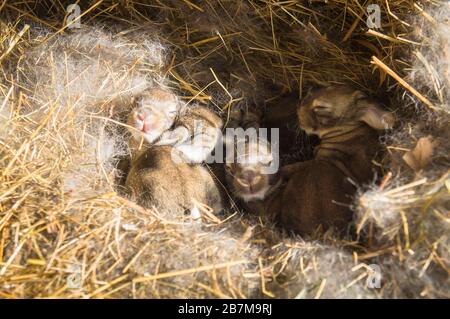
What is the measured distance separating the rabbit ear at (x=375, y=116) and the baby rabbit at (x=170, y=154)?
0.98 meters

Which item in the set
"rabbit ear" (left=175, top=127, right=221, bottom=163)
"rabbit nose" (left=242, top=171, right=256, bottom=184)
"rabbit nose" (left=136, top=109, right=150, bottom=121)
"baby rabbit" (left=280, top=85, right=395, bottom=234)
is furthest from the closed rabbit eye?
"rabbit nose" (left=136, top=109, right=150, bottom=121)

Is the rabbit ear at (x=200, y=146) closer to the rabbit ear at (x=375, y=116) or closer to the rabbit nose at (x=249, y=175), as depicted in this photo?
the rabbit nose at (x=249, y=175)

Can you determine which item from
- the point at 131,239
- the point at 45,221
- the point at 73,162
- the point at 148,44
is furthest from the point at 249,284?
the point at 148,44

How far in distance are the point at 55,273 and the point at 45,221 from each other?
318mm

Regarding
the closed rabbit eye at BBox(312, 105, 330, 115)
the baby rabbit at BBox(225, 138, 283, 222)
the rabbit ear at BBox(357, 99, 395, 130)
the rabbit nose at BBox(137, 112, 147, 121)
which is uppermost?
the rabbit ear at BBox(357, 99, 395, 130)

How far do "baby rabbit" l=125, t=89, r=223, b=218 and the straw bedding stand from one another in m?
0.11

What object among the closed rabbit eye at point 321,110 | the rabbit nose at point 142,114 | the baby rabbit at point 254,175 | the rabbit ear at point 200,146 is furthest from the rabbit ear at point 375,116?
the rabbit nose at point 142,114

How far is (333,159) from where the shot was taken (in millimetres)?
3012

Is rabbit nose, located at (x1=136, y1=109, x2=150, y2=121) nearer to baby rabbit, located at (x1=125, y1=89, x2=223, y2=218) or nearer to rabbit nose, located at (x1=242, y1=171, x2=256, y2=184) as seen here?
baby rabbit, located at (x1=125, y1=89, x2=223, y2=218)

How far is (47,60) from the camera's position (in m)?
3.46

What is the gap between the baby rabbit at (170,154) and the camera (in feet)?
9.52

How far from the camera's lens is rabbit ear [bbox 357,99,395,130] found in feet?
9.33
